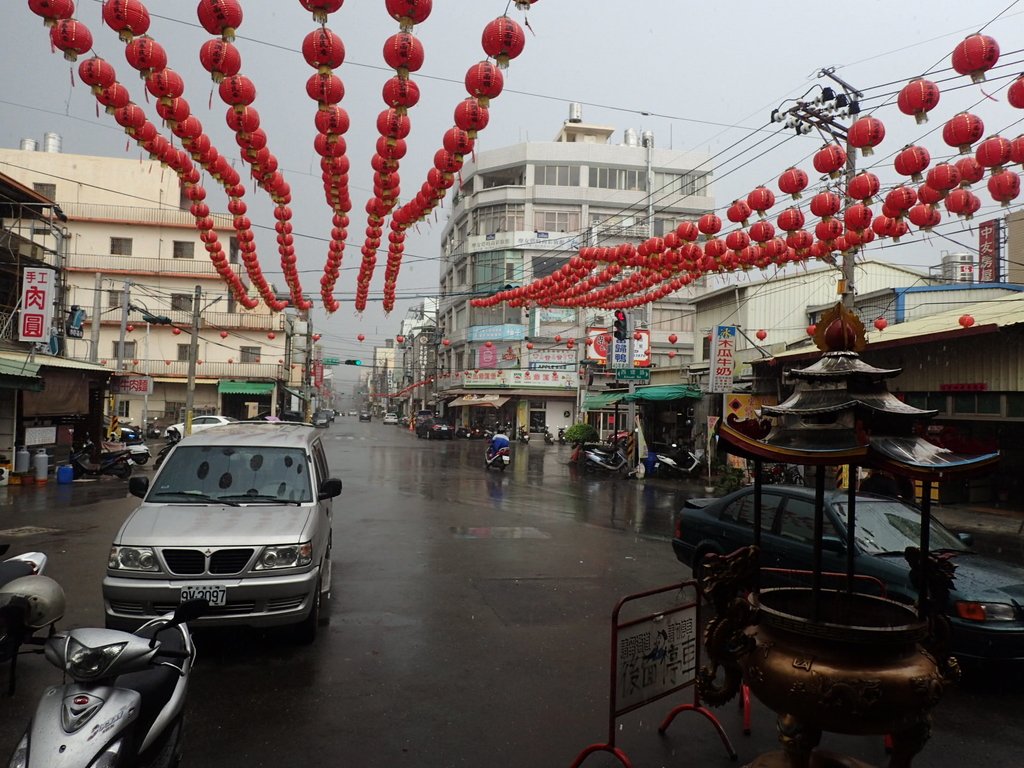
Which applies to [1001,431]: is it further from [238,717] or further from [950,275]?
[238,717]

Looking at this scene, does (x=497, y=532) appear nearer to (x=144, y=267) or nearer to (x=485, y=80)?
(x=485, y=80)

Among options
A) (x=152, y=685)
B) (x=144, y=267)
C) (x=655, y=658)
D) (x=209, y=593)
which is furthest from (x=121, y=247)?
(x=655, y=658)

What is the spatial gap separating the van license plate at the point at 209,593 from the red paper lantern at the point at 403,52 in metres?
5.66

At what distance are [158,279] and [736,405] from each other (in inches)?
1629

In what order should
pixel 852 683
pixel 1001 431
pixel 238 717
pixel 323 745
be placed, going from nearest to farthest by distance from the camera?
pixel 852 683 → pixel 323 745 → pixel 238 717 → pixel 1001 431

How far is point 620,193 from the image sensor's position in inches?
2051

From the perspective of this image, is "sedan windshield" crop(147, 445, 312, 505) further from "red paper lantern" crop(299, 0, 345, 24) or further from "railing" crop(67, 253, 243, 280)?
"railing" crop(67, 253, 243, 280)

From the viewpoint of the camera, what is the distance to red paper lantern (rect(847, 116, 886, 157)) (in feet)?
30.8

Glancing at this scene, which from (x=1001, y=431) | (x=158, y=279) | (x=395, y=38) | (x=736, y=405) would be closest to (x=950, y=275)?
(x=1001, y=431)

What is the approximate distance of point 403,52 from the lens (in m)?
7.28

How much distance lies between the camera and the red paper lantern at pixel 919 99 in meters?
8.27

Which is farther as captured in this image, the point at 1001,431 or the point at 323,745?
the point at 1001,431

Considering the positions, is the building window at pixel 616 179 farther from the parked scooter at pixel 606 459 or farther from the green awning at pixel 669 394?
the parked scooter at pixel 606 459

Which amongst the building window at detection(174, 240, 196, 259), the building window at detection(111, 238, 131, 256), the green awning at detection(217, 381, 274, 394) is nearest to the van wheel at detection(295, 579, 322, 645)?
the green awning at detection(217, 381, 274, 394)
